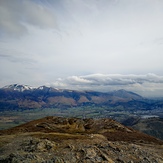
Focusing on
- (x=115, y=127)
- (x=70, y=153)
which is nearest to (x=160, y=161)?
(x=70, y=153)

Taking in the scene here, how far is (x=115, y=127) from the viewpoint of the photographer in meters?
81.2

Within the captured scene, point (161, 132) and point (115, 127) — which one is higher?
point (115, 127)

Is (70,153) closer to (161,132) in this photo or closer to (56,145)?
(56,145)

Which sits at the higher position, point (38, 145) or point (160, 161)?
point (38, 145)

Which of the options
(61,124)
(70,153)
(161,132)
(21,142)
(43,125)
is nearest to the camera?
(70,153)

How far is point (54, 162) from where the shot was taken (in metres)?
27.1

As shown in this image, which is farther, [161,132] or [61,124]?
[161,132]

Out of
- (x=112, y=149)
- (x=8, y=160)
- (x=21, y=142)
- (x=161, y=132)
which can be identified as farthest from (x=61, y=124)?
(x=161, y=132)

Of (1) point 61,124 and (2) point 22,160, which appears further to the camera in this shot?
(1) point 61,124

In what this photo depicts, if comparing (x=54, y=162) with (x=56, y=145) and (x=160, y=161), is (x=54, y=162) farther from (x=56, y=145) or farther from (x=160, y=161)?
(x=160, y=161)

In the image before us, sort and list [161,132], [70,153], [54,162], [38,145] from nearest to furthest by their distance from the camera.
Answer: [54,162] → [70,153] → [38,145] → [161,132]

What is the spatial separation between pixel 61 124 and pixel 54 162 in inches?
2154

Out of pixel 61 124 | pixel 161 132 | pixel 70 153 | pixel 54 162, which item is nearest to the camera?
pixel 54 162

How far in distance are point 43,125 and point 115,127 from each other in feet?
101
